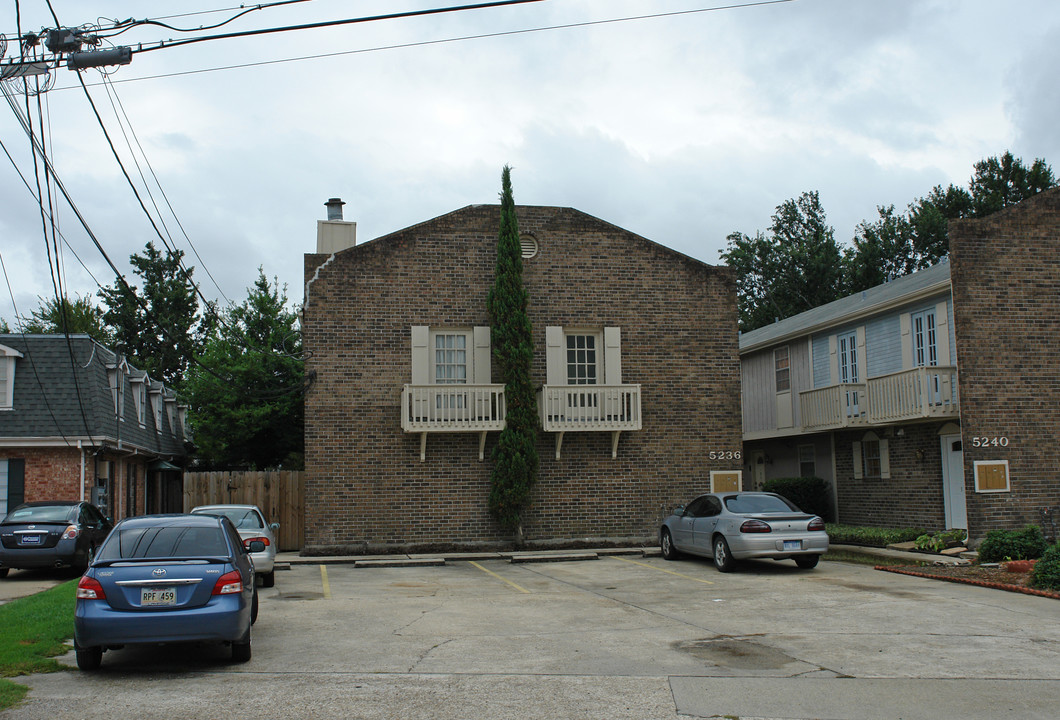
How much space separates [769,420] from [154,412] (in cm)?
1874

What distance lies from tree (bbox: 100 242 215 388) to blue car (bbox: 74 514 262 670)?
141 ft

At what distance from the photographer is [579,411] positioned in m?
21.1

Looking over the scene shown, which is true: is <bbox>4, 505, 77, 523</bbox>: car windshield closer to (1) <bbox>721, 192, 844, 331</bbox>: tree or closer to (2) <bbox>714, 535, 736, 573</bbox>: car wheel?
(2) <bbox>714, 535, 736, 573</bbox>: car wheel

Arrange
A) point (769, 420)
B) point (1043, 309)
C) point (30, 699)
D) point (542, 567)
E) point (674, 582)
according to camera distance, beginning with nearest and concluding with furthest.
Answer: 1. point (30, 699)
2. point (674, 582)
3. point (542, 567)
4. point (1043, 309)
5. point (769, 420)

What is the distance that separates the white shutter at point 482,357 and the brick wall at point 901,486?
9.50m

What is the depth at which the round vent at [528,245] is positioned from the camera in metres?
22.2

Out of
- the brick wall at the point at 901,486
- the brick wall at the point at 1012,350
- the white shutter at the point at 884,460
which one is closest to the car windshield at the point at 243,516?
the brick wall at the point at 1012,350

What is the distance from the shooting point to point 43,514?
56.8 feet

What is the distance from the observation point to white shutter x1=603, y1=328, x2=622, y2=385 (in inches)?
860

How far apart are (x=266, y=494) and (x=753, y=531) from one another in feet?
40.5

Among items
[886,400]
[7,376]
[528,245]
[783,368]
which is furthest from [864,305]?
[7,376]

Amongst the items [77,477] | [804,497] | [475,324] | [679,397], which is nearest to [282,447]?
[77,477]

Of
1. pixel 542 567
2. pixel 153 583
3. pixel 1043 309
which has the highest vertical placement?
pixel 1043 309

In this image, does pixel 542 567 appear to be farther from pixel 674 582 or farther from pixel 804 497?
pixel 804 497
